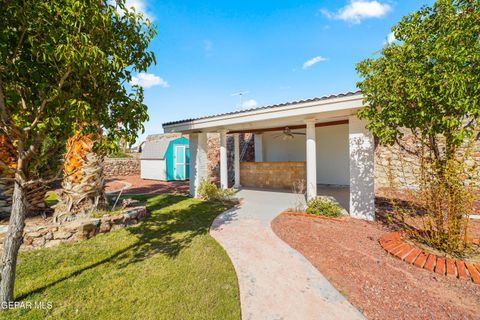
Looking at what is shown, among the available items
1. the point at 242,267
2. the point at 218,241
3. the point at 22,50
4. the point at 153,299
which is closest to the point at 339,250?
the point at 242,267

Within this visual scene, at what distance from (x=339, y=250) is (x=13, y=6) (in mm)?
5769

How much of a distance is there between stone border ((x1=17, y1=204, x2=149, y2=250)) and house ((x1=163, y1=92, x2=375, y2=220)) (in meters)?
4.55

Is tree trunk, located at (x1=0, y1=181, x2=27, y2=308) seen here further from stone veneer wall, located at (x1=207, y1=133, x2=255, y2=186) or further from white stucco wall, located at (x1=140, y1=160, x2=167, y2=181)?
white stucco wall, located at (x1=140, y1=160, x2=167, y2=181)

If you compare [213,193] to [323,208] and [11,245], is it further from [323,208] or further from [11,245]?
[11,245]

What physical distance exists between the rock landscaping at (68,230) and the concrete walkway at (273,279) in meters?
2.57

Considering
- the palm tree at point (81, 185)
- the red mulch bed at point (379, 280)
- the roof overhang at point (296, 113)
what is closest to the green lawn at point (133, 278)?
the palm tree at point (81, 185)

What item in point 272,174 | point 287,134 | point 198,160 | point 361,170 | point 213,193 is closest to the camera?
point 361,170

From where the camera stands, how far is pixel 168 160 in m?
15.8

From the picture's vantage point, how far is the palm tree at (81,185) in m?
5.19

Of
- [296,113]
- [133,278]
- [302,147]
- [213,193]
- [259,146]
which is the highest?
[296,113]

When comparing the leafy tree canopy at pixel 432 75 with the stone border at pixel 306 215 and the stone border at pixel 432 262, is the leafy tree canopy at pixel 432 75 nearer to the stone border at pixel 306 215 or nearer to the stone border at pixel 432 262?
the stone border at pixel 432 262

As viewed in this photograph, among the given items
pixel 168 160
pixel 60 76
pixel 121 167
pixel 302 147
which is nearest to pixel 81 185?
pixel 60 76

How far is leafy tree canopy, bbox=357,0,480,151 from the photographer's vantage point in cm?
309

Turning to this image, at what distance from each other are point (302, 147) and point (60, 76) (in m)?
12.1
